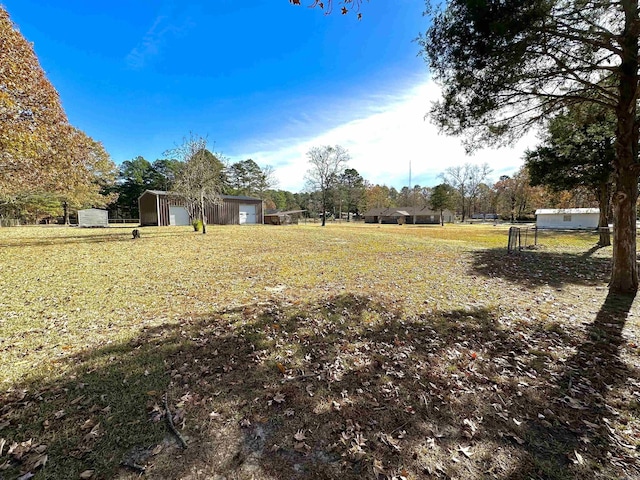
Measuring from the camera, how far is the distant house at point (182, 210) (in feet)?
84.4

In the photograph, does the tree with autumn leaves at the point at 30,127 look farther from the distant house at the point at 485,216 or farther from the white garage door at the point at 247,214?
the distant house at the point at 485,216

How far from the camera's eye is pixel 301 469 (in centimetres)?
191

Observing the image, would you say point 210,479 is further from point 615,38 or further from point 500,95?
point 615,38

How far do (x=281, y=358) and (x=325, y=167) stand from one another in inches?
1413

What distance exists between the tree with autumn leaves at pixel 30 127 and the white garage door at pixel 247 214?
18.6 meters

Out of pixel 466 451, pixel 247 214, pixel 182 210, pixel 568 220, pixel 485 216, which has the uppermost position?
pixel 182 210

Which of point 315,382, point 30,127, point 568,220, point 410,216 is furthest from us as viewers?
point 410,216

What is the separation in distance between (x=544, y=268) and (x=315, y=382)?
30.5 feet

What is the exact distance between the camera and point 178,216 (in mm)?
26953

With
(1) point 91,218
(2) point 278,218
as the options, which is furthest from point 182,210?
(2) point 278,218

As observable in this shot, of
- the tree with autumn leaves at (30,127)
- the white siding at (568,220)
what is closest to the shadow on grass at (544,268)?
the tree with autumn leaves at (30,127)

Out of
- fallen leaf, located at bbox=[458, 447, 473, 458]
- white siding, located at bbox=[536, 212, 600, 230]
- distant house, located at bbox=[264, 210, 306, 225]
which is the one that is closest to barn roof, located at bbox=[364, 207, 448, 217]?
white siding, located at bbox=[536, 212, 600, 230]

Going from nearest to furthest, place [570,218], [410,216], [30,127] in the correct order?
[30,127] < [570,218] < [410,216]

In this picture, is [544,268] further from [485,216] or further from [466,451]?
[485,216]
